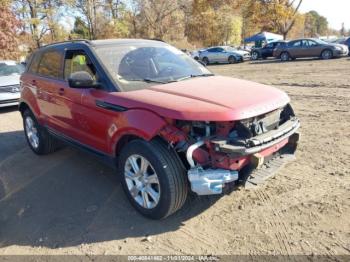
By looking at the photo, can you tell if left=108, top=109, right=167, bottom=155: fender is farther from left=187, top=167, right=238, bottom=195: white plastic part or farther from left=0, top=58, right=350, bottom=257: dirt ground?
left=0, top=58, right=350, bottom=257: dirt ground

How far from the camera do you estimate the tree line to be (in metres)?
26.6

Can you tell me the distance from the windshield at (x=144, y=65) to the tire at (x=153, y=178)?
80 cm

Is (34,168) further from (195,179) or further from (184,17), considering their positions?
(184,17)

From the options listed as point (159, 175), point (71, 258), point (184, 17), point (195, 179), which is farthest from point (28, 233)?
point (184, 17)

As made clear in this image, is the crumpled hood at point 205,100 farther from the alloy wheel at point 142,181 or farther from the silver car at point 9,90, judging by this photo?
the silver car at point 9,90

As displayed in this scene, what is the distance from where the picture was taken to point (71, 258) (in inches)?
121

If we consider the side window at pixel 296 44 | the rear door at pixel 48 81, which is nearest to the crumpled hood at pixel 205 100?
the rear door at pixel 48 81

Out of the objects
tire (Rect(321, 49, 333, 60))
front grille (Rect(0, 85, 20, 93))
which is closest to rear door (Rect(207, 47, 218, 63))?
tire (Rect(321, 49, 333, 60))

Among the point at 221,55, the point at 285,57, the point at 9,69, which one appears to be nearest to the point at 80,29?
the point at 221,55

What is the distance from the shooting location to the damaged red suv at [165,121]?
3109 mm

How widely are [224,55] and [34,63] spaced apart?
71.3 ft

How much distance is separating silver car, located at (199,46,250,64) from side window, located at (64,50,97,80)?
73.4ft

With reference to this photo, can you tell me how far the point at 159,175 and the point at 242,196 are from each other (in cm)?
123

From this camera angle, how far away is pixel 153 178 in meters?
3.41
